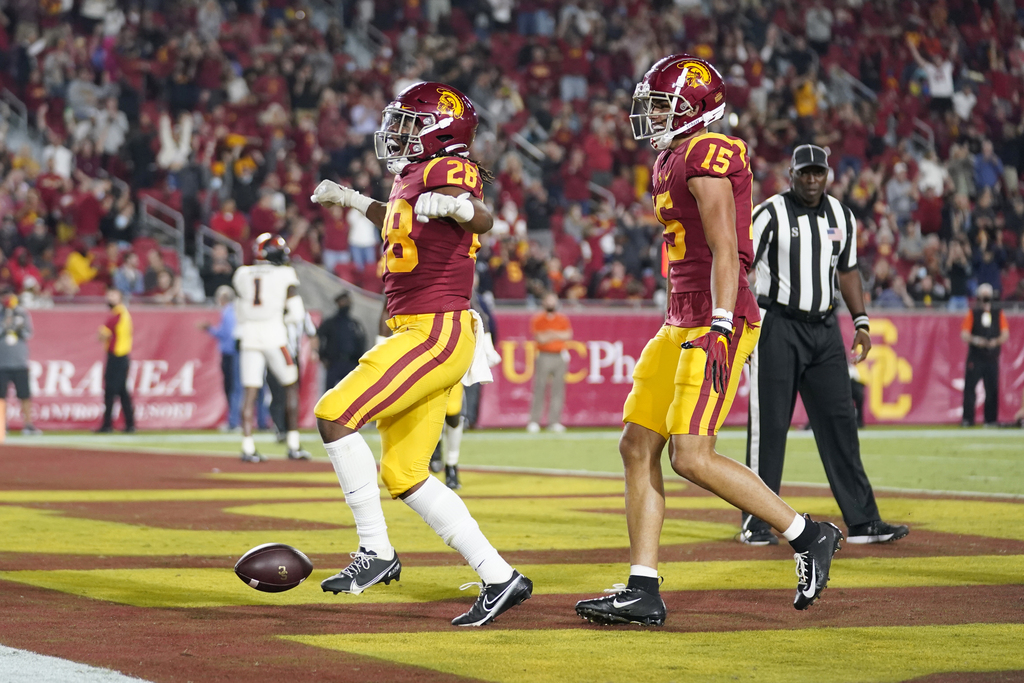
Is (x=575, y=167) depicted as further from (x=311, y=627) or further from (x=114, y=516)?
(x=311, y=627)

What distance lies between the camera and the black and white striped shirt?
7.77 metres

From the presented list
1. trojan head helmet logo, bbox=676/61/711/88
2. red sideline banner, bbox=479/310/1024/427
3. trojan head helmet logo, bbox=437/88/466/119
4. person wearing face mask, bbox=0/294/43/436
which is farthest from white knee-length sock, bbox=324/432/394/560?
red sideline banner, bbox=479/310/1024/427

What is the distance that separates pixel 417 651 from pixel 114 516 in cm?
484

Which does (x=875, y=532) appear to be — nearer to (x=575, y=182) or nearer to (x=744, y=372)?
(x=744, y=372)

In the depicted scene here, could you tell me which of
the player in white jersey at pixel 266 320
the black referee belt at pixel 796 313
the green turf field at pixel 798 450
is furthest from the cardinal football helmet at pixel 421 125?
the player in white jersey at pixel 266 320

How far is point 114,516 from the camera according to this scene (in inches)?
357

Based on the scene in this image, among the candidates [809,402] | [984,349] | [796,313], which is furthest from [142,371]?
[796,313]

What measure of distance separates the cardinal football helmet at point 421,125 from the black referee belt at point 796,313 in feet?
9.06

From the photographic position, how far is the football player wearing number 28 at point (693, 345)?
5309mm

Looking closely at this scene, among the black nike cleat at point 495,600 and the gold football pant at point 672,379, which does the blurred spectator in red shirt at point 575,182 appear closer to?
the gold football pant at point 672,379

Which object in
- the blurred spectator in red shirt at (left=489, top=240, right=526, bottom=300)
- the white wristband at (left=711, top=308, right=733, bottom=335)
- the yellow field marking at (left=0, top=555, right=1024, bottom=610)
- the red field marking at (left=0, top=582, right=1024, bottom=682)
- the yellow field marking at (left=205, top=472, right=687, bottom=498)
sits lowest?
the yellow field marking at (left=205, top=472, right=687, bottom=498)

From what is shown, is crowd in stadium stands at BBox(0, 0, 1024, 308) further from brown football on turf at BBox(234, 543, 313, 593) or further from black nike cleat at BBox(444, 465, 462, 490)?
brown football on turf at BBox(234, 543, 313, 593)

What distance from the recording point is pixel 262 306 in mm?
13992

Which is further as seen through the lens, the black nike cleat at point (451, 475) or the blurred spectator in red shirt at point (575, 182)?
the blurred spectator in red shirt at point (575, 182)
